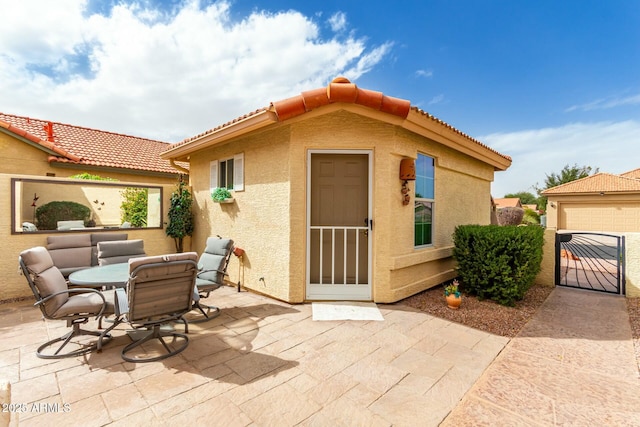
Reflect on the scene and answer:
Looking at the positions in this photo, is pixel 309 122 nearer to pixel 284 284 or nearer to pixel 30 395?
pixel 284 284

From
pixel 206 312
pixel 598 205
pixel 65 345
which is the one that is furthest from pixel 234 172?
pixel 598 205

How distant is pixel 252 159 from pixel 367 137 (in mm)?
2429

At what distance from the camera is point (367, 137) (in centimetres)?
A: 492

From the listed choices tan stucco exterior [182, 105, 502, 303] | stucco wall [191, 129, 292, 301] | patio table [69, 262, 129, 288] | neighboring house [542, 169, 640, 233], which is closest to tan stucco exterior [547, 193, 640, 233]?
neighboring house [542, 169, 640, 233]

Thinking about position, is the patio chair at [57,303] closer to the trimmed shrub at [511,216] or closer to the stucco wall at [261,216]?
the stucco wall at [261,216]

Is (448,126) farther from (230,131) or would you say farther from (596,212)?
(596,212)

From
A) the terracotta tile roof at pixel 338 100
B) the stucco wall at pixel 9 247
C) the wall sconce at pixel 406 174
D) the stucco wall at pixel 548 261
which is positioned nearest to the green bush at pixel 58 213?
the stucco wall at pixel 9 247

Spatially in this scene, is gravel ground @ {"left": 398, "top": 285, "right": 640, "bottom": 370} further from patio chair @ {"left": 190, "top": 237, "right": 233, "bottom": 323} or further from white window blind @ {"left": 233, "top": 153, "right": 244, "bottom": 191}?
white window blind @ {"left": 233, "top": 153, "right": 244, "bottom": 191}

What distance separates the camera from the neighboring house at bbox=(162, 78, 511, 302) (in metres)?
4.89

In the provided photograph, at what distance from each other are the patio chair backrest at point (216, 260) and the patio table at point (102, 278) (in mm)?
1080

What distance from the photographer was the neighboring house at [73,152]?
946 cm

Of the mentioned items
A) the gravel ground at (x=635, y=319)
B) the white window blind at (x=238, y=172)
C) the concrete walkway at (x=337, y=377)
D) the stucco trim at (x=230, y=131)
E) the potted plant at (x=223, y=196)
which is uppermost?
the stucco trim at (x=230, y=131)

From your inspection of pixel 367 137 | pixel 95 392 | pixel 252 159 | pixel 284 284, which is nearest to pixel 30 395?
pixel 95 392

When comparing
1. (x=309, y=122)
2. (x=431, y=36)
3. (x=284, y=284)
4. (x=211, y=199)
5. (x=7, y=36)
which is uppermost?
(x=431, y=36)
